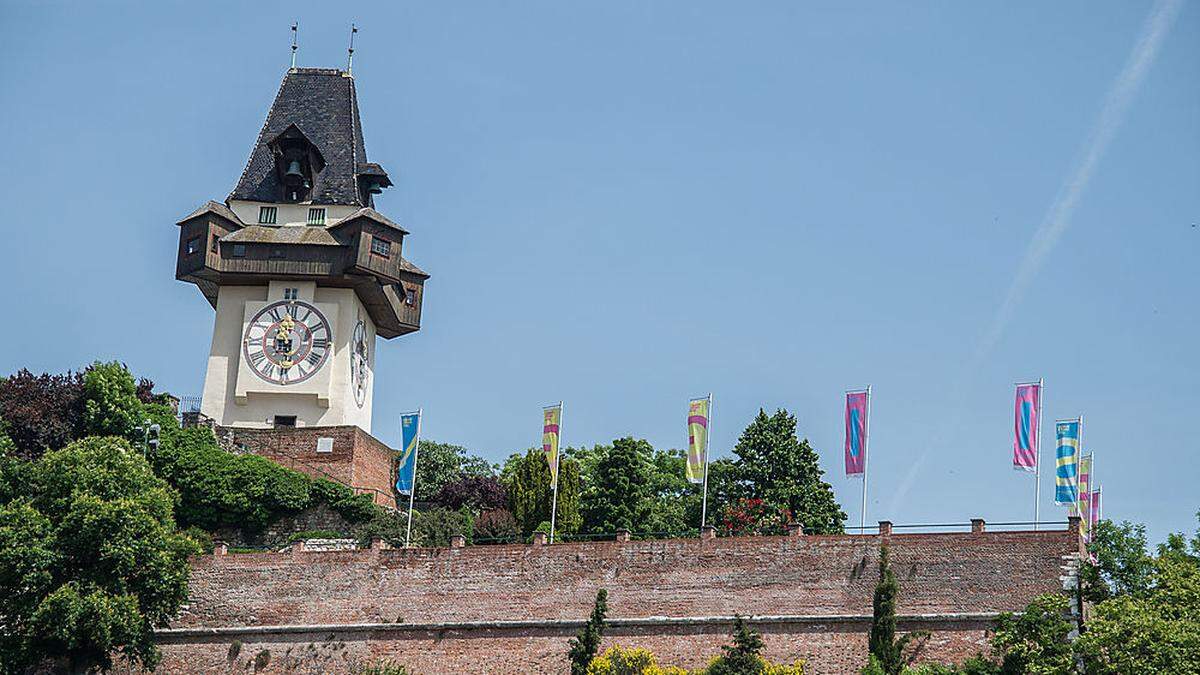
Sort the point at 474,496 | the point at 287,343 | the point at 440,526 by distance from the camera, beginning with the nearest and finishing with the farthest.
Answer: the point at 440,526
the point at 287,343
the point at 474,496

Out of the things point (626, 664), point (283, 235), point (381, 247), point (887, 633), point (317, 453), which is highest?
point (283, 235)

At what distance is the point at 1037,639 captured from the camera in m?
41.5

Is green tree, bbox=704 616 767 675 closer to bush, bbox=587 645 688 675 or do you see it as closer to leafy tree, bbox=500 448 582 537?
bush, bbox=587 645 688 675

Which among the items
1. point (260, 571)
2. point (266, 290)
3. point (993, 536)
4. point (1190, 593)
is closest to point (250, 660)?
point (260, 571)

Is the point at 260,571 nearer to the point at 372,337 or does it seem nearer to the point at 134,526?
the point at 134,526

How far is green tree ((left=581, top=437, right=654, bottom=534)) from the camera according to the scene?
5628 centimetres

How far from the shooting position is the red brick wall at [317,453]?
187 ft

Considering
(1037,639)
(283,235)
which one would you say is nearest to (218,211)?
(283,235)

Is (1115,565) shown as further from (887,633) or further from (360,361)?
(360,361)

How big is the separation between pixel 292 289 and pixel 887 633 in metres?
23.8

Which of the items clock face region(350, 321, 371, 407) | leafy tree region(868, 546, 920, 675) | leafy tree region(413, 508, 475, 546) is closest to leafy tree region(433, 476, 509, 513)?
clock face region(350, 321, 371, 407)

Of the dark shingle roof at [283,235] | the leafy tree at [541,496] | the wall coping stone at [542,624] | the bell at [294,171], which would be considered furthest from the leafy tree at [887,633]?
the bell at [294,171]

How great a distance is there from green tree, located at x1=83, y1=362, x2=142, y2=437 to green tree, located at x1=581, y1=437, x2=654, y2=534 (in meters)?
13.5

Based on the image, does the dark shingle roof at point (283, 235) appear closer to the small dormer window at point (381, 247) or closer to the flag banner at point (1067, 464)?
the small dormer window at point (381, 247)
